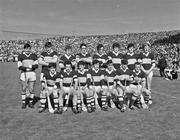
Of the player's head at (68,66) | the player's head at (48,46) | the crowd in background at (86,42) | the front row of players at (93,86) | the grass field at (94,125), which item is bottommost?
the grass field at (94,125)

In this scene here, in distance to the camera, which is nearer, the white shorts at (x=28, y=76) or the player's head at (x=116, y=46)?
the white shorts at (x=28, y=76)

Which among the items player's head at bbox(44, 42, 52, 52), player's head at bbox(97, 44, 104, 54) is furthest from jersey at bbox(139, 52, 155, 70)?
player's head at bbox(44, 42, 52, 52)

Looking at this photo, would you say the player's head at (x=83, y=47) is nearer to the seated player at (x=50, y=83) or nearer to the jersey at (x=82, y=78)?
the jersey at (x=82, y=78)

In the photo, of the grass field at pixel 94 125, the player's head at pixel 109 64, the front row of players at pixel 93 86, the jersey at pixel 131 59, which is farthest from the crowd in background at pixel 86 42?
the grass field at pixel 94 125

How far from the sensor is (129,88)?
9.12m

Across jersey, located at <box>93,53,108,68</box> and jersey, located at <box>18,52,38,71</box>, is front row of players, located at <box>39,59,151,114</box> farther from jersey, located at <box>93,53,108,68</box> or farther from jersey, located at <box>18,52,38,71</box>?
jersey, located at <box>18,52,38,71</box>

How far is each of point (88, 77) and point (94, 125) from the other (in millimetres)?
2032

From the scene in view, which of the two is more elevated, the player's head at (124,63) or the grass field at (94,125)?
the player's head at (124,63)

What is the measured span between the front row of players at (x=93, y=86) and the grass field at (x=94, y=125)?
1.38 ft

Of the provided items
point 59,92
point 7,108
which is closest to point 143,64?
point 59,92

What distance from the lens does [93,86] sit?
9.07 m

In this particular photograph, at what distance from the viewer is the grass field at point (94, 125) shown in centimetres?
643

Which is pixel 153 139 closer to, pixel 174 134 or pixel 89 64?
pixel 174 134

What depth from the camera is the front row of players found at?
8.69 meters
